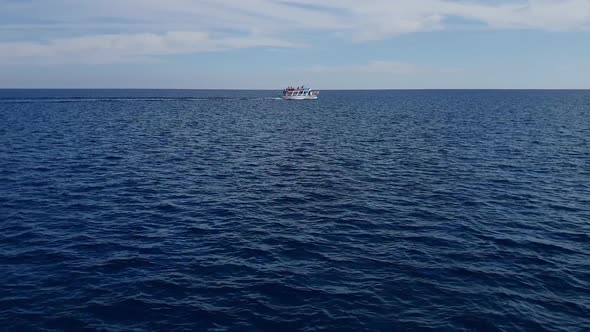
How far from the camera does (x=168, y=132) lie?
99750 millimetres

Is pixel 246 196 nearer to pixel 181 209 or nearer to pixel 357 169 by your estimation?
A: pixel 181 209

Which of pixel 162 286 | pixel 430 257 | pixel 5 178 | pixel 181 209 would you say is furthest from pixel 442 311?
pixel 5 178

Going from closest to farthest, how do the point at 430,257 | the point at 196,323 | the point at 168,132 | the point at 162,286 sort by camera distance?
the point at 196,323
the point at 162,286
the point at 430,257
the point at 168,132

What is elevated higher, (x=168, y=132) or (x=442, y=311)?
(x=168, y=132)

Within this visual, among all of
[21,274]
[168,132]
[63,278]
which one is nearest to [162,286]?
[63,278]

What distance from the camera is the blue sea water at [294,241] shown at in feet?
80.5

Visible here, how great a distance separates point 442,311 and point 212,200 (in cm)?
2819

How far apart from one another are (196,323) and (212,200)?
23.3 metres

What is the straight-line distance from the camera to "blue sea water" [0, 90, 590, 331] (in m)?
24.5

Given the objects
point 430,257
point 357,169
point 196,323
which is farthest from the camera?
point 357,169

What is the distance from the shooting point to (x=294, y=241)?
1384 inches

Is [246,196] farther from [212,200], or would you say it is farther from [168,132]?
[168,132]

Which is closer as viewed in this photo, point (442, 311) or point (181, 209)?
point (442, 311)

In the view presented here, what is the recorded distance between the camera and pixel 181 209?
42.8m
